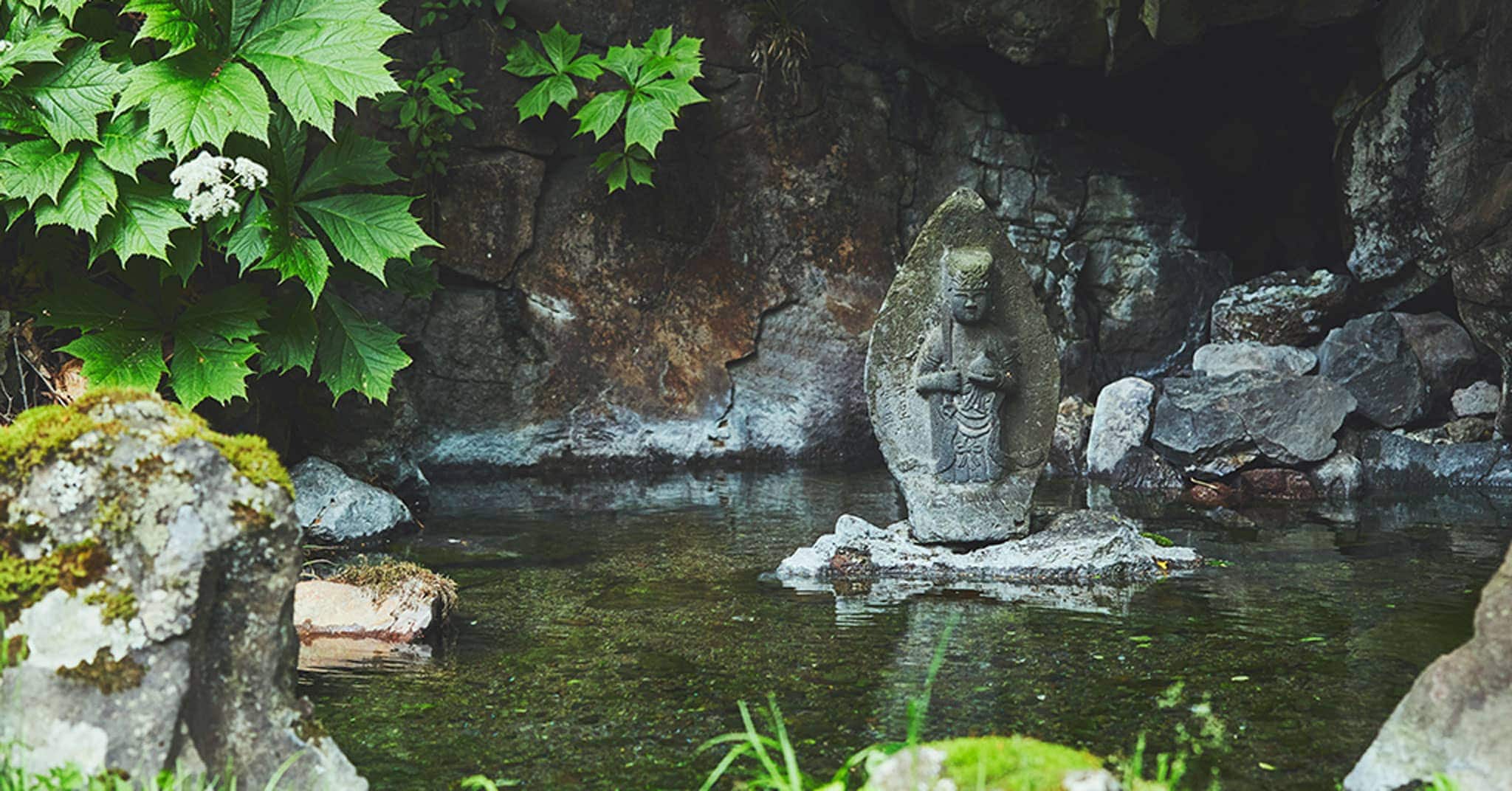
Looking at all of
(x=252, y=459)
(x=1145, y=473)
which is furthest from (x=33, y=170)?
(x=1145, y=473)

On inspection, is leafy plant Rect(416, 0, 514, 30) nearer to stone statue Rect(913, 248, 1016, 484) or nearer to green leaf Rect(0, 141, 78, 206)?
green leaf Rect(0, 141, 78, 206)

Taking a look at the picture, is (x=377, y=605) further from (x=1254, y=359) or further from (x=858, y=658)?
(x=1254, y=359)

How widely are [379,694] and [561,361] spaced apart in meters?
6.04

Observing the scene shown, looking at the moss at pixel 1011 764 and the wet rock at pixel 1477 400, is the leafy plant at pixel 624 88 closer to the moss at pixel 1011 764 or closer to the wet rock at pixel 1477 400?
the wet rock at pixel 1477 400

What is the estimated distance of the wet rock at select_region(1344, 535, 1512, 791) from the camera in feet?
8.07

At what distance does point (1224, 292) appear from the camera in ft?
36.7

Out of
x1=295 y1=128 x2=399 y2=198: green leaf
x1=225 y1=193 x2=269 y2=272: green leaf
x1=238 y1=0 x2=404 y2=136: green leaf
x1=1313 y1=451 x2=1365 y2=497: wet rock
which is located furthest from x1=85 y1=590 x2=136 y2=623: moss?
x1=1313 y1=451 x2=1365 y2=497: wet rock

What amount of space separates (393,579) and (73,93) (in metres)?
2.60

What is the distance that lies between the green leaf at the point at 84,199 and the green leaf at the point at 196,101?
0.98ft

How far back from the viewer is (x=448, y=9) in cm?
975

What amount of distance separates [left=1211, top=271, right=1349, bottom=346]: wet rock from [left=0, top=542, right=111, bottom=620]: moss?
9.64m

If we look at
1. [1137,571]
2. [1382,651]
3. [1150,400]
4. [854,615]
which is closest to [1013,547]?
[1137,571]

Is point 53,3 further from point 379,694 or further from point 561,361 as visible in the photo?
point 561,361

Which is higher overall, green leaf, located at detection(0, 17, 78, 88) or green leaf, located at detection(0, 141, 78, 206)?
green leaf, located at detection(0, 17, 78, 88)
